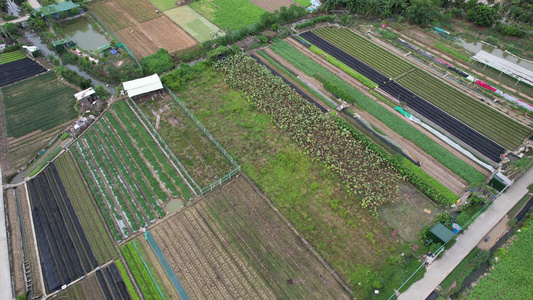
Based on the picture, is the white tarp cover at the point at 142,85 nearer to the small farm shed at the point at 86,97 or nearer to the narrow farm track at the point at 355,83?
the small farm shed at the point at 86,97

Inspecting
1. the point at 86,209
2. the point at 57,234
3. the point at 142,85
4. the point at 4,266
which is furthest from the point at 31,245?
the point at 142,85

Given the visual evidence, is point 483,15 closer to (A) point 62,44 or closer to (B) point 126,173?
(B) point 126,173

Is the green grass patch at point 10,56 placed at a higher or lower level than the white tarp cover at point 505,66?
higher

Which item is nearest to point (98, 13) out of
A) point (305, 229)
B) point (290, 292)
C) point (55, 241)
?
point (55, 241)

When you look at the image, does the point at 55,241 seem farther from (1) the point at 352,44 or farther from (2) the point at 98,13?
(1) the point at 352,44

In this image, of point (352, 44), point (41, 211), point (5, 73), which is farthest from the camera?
point (352, 44)

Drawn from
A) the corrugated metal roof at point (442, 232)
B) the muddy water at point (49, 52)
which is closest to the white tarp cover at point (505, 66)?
the corrugated metal roof at point (442, 232)
